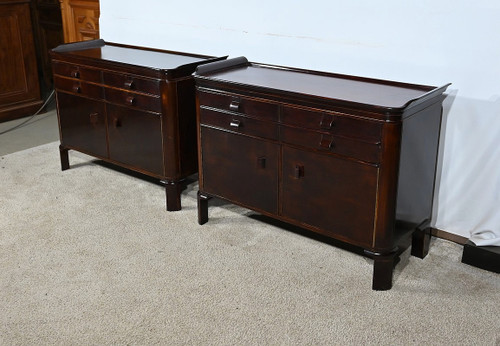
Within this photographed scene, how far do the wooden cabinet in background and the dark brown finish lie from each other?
28cm

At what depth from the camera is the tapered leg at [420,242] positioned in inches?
97.2

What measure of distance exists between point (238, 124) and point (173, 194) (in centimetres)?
63

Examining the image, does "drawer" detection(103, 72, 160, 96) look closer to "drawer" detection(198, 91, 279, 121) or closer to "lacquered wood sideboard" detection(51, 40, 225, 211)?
"lacquered wood sideboard" detection(51, 40, 225, 211)

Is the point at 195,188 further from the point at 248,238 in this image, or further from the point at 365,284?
the point at 365,284

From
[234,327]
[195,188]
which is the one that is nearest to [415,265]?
[234,327]

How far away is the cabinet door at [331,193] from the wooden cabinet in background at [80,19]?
8.51ft

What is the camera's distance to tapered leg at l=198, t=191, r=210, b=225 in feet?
9.16

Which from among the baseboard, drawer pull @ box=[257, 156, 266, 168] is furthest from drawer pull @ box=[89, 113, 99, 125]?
the baseboard

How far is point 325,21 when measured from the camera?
271 cm

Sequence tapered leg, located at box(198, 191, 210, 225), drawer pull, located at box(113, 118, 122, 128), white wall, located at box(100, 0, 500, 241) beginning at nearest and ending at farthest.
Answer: white wall, located at box(100, 0, 500, 241) → tapered leg, located at box(198, 191, 210, 225) → drawer pull, located at box(113, 118, 122, 128)

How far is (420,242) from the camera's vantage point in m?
2.48

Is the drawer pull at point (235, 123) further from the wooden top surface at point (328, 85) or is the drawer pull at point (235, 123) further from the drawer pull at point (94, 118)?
the drawer pull at point (94, 118)

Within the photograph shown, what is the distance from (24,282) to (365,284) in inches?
53.9

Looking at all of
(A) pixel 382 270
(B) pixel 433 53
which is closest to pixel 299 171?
(A) pixel 382 270
